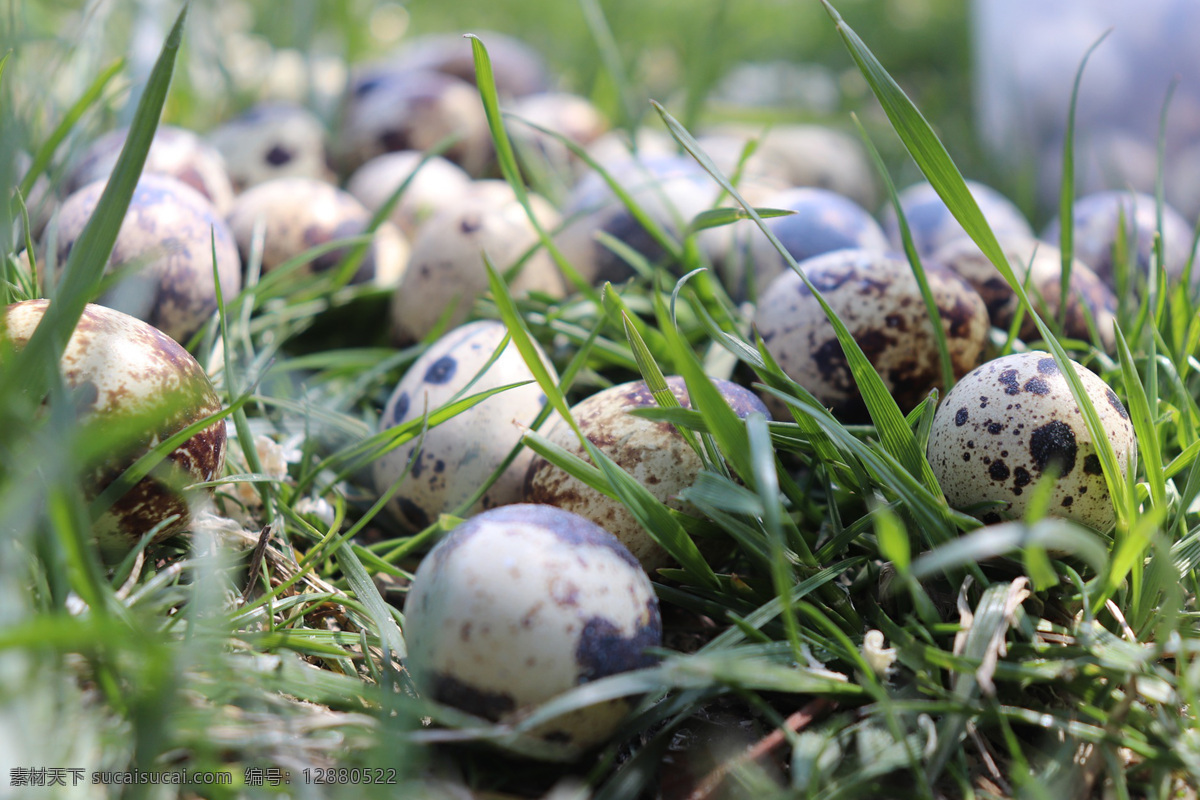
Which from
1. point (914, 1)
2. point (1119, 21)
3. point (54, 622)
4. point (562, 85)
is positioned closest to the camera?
point (54, 622)

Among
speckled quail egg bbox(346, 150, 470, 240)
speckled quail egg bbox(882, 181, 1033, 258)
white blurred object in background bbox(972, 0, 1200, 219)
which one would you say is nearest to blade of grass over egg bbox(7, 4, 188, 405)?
speckled quail egg bbox(346, 150, 470, 240)

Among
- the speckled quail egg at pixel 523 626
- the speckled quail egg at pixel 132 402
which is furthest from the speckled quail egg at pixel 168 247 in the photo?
the speckled quail egg at pixel 523 626

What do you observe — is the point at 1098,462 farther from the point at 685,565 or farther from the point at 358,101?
the point at 358,101

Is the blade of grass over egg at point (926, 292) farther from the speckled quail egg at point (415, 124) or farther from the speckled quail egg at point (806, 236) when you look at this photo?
the speckled quail egg at point (415, 124)

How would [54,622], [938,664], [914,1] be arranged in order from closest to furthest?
[54,622] < [938,664] < [914,1]

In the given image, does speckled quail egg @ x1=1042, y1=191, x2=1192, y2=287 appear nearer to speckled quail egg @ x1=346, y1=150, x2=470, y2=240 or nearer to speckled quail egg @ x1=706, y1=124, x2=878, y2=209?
speckled quail egg @ x1=706, y1=124, x2=878, y2=209

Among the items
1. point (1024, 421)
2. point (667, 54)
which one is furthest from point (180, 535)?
point (667, 54)
